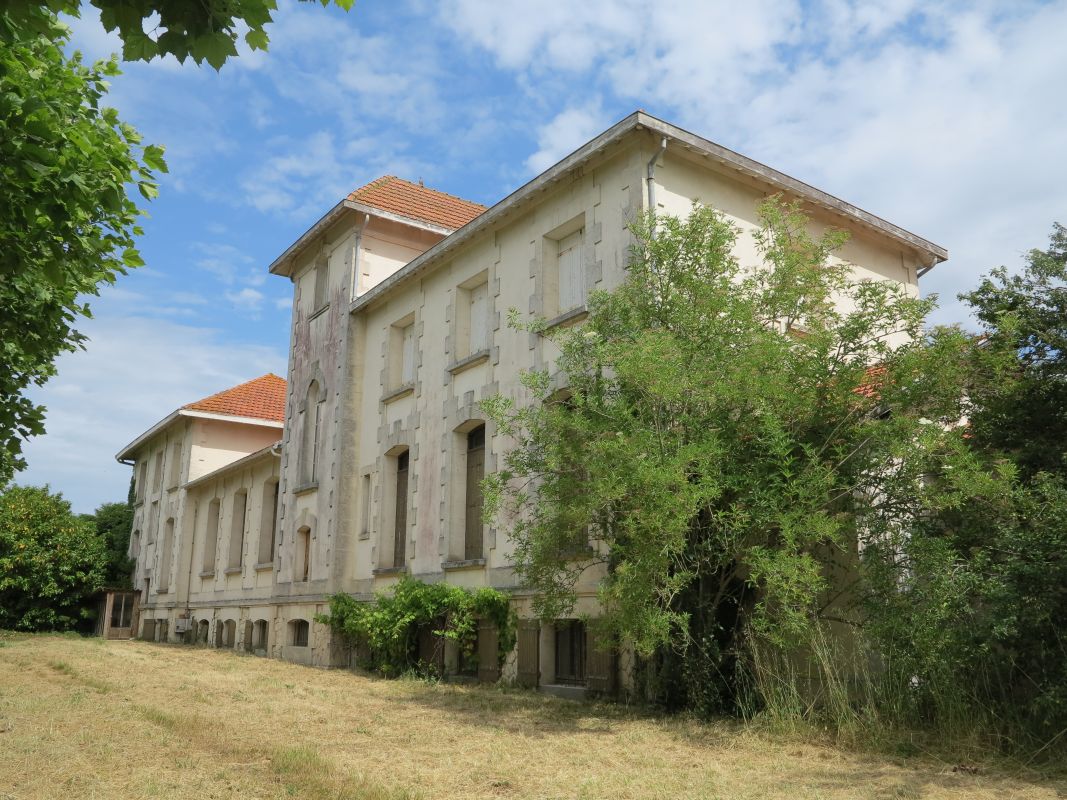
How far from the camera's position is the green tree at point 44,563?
2866cm

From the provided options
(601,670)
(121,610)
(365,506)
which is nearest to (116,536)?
Result: (121,610)

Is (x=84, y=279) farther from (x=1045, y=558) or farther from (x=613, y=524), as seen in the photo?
(x=1045, y=558)

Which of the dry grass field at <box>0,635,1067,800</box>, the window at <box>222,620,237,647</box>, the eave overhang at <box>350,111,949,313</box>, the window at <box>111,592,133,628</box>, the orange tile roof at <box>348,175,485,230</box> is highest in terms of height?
the orange tile roof at <box>348,175,485,230</box>

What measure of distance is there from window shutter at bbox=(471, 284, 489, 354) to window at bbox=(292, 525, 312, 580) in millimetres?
6999

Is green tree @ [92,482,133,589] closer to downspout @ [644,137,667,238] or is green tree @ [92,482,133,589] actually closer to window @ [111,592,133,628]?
window @ [111,592,133,628]

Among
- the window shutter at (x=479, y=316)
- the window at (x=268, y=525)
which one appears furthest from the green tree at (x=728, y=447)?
the window at (x=268, y=525)

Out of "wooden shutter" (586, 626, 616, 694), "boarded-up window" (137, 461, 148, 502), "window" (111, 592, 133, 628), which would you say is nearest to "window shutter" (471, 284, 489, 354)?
"wooden shutter" (586, 626, 616, 694)

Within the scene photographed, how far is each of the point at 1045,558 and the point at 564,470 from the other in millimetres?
4557

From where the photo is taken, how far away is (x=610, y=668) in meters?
11.7

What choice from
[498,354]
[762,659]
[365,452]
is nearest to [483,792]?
[762,659]

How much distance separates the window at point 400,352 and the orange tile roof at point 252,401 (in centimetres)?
1224

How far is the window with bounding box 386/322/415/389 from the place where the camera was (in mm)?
18734

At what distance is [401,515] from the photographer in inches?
709

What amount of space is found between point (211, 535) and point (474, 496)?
16516mm
